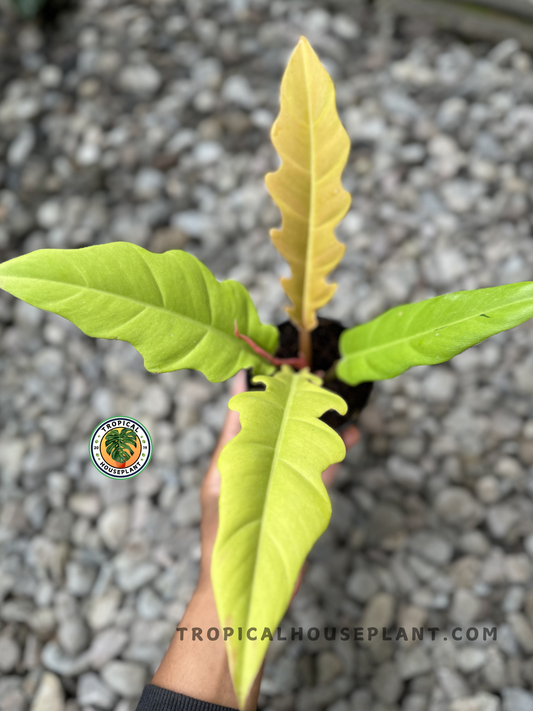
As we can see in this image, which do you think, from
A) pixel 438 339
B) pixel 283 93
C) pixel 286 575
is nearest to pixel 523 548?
pixel 438 339

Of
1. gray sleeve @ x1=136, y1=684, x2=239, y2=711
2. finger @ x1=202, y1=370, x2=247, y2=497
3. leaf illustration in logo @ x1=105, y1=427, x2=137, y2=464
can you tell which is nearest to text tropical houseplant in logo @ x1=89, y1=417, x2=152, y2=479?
leaf illustration in logo @ x1=105, y1=427, x2=137, y2=464

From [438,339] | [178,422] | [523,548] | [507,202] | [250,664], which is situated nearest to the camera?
[250,664]

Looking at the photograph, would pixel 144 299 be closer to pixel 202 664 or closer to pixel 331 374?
pixel 331 374

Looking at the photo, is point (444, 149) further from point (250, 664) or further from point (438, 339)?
point (250, 664)

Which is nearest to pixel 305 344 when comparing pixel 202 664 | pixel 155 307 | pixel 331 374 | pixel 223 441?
pixel 331 374

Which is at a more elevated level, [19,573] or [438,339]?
[438,339]

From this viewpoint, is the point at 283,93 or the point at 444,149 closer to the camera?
the point at 283,93
